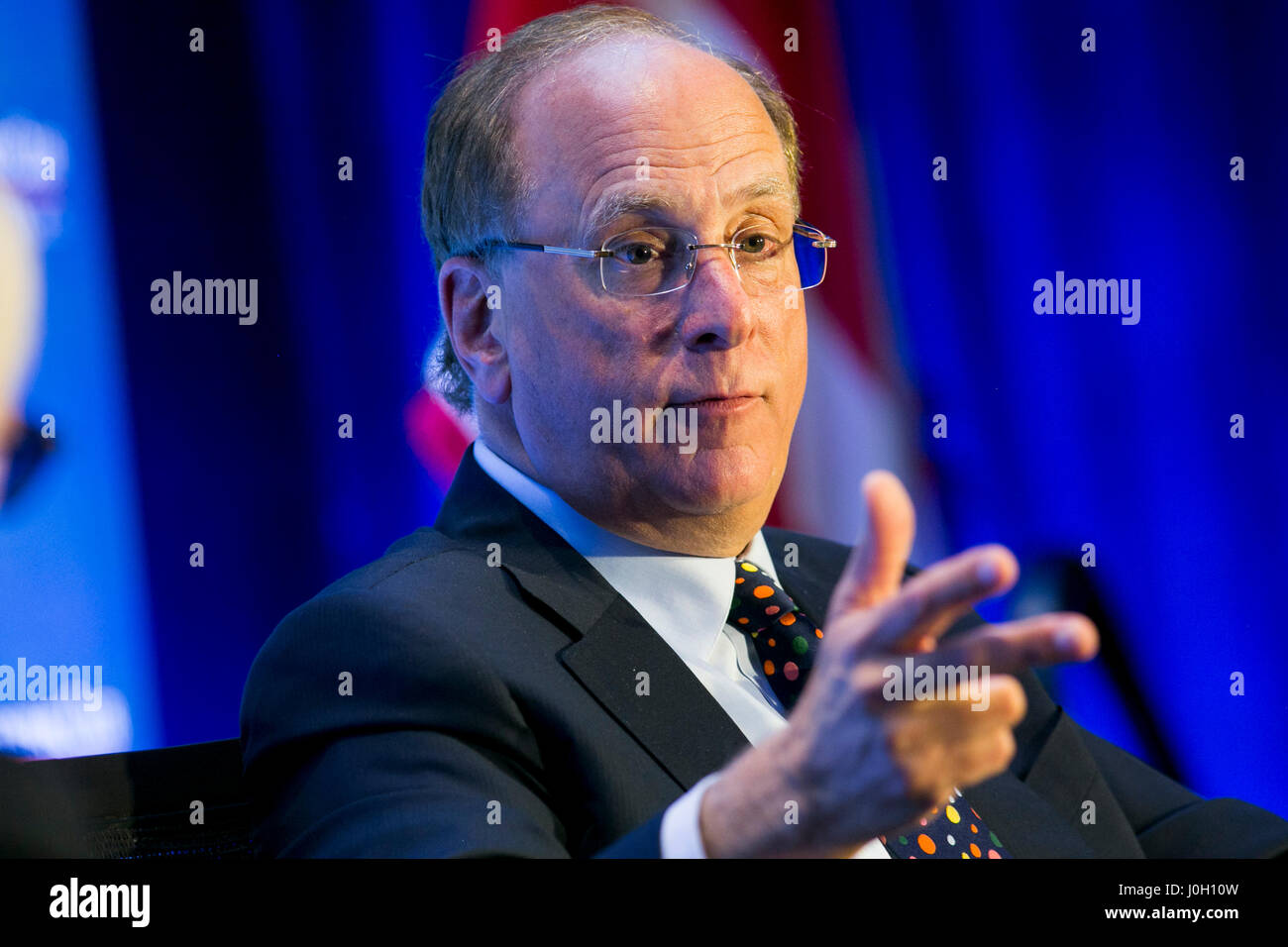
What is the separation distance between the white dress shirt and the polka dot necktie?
21 millimetres

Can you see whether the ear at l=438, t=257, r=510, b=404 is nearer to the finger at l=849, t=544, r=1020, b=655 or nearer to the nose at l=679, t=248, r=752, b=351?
the nose at l=679, t=248, r=752, b=351

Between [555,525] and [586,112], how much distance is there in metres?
0.67

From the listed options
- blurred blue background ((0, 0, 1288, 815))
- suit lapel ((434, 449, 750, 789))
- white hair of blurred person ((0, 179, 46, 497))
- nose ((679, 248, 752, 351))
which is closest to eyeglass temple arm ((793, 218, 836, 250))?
blurred blue background ((0, 0, 1288, 815))

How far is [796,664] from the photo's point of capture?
1.82 meters

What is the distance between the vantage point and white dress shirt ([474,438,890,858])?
177cm

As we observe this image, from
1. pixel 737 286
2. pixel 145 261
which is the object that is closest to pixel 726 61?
pixel 737 286

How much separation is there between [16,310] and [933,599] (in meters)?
1.71

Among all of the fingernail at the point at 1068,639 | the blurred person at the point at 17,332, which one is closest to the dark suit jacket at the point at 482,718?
the fingernail at the point at 1068,639

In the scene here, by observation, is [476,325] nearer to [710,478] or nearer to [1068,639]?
[710,478]

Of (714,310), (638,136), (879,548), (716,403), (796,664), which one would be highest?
(638,136)

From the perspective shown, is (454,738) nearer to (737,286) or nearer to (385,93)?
(737,286)

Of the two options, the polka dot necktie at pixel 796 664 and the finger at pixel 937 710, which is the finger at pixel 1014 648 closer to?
the finger at pixel 937 710

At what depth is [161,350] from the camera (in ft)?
6.88

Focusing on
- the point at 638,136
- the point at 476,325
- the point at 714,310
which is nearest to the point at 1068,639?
the point at 714,310
